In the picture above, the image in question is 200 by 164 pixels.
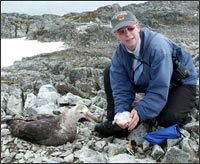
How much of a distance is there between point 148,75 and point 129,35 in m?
0.79

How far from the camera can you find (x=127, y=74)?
24.0 feet

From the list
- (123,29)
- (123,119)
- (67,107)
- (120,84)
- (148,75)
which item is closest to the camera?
(123,29)

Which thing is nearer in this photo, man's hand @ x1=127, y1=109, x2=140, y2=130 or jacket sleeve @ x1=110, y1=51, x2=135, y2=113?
man's hand @ x1=127, y1=109, x2=140, y2=130

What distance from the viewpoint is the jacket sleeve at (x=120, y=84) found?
7166mm

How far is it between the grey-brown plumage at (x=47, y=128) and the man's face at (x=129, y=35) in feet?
5.41

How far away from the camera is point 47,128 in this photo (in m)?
6.95

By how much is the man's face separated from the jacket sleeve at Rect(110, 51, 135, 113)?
1.80 feet

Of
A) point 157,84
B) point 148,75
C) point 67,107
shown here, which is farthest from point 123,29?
point 67,107

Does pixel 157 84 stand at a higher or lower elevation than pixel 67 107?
higher

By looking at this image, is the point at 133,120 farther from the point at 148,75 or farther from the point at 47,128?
the point at 47,128

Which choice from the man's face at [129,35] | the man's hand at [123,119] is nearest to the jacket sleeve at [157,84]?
the man's hand at [123,119]

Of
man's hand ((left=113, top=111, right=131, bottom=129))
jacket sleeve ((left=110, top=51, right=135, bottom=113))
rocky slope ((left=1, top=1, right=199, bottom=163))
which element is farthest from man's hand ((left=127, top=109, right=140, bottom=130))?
jacket sleeve ((left=110, top=51, right=135, bottom=113))

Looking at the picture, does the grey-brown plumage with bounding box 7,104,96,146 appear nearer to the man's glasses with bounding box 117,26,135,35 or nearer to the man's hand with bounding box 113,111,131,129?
the man's hand with bounding box 113,111,131,129

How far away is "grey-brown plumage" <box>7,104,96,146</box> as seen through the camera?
687 centimetres
